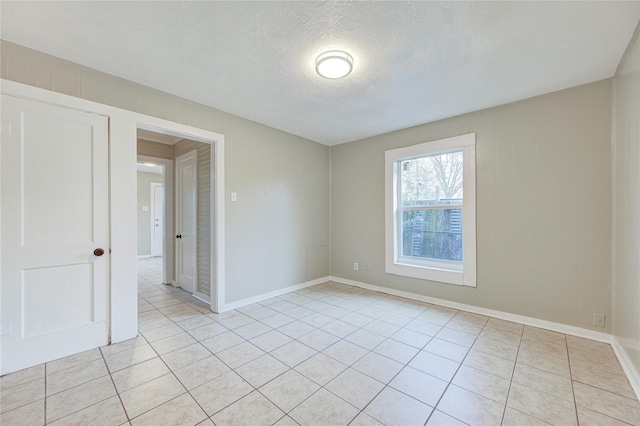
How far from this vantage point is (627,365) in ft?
6.56

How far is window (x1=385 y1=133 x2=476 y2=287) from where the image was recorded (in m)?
3.33

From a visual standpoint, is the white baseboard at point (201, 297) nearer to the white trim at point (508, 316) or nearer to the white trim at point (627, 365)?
the white trim at point (508, 316)

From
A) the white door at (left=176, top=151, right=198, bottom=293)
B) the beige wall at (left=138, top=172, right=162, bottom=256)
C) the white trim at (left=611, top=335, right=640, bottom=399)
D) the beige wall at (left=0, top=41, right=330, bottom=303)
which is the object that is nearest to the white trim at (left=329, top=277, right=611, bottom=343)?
the white trim at (left=611, top=335, right=640, bottom=399)

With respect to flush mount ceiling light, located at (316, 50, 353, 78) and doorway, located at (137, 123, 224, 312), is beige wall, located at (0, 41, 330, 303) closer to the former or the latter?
doorway, located at (137, 123, 224, 312)

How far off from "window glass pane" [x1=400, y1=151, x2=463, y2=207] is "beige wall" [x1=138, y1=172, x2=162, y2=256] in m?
Answer: 7.53

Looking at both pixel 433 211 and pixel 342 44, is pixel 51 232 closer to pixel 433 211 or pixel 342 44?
Result: pixel 342 44

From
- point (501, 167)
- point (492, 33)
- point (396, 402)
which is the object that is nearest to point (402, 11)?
point (492, 33)

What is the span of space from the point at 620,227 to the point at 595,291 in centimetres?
71

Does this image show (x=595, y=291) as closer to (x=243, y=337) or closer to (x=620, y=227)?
(x=620, y=227)

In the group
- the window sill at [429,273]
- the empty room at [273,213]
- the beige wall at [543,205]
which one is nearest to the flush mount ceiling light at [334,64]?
the empty room at [273,213]

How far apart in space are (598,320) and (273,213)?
154 inches

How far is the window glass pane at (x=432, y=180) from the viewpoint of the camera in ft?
11.6

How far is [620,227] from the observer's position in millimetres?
2275

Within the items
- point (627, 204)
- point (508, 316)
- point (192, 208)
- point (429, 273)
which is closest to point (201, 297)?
point (192, 208)
